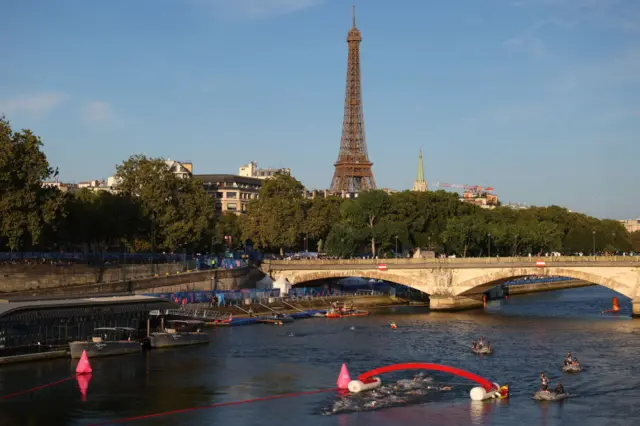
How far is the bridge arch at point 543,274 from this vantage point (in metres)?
91.8

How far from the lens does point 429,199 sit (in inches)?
5935

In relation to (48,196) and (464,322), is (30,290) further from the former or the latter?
(464,322)

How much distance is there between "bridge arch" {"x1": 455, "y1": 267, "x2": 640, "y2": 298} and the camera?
91.8m

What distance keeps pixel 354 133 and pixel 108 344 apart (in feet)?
441

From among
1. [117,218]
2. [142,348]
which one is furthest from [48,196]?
[142,348]

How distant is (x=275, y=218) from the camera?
132 m

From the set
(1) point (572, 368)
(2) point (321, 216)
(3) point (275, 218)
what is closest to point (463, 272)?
(3) point (275, 218)

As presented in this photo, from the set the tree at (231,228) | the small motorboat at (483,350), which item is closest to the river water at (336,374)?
the small motorboat at (483,350)

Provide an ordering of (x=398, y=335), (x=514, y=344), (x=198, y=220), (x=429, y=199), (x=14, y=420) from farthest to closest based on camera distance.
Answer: (x=429, y=199), (x=198, y=220), (x=398, y=335), (x=514, y=344), (x=14, y=420)

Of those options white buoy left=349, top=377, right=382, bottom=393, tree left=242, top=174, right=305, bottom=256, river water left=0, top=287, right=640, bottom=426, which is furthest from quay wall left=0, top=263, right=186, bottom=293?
white buoy left=349, top=377, right=382, bottom=393

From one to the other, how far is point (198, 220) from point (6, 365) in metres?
52.3

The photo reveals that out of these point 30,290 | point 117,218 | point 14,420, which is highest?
point 117,218

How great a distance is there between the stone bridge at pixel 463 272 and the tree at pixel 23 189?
3384 cm

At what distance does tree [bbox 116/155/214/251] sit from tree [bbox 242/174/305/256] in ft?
64.4
